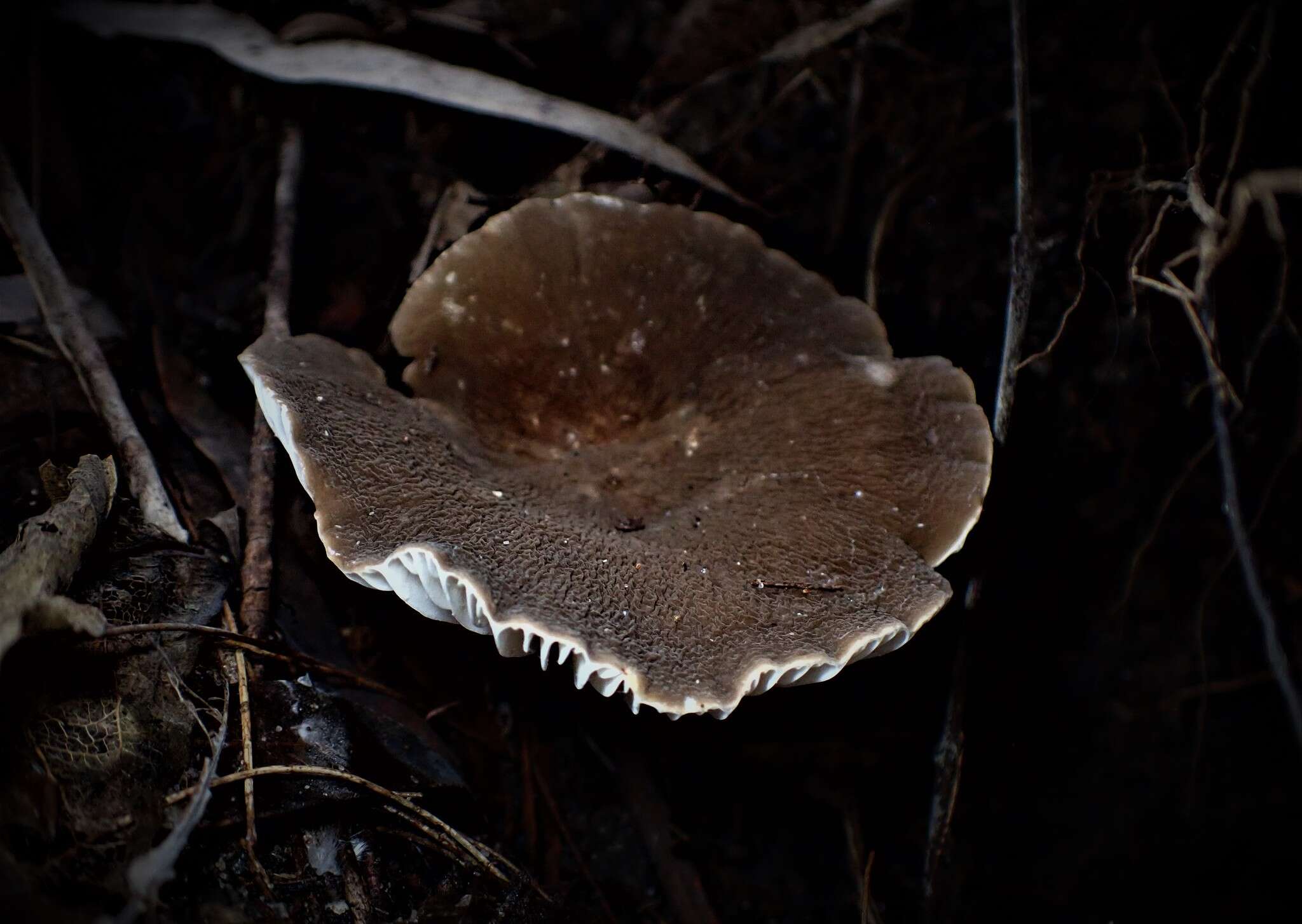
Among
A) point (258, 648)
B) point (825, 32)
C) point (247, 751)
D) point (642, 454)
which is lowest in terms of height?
point (247, 751)

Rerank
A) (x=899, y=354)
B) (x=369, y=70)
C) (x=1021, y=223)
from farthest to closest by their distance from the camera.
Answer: (x=899, y=354) < (x=369, y=70) < (x=1021, y=223)

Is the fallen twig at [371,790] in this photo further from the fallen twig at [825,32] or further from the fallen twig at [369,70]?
the fallen twig at [825,32]

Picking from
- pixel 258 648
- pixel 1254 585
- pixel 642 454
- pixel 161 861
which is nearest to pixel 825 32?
pixel 642 454

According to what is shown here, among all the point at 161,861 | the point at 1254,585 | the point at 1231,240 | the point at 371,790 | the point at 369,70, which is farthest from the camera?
the point at 369,70

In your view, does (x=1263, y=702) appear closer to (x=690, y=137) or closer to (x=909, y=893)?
(x=909, y=893)

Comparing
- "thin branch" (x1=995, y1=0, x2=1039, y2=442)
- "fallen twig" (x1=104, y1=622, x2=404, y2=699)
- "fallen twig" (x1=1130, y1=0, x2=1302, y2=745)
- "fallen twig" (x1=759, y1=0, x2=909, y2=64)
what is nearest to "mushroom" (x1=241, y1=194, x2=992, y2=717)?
"thin branch" (x1=995, y1=0, x2=1039, y2=442)

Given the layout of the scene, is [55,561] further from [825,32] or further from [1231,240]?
[825,32]

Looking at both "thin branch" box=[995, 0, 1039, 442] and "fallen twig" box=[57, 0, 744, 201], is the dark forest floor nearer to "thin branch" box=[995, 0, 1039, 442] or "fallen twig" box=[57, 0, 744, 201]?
"fallen twig" box=[57, 0, 744, 201]

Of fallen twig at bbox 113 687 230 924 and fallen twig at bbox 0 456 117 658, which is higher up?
fallen twig at bbox 0 456 117 658
